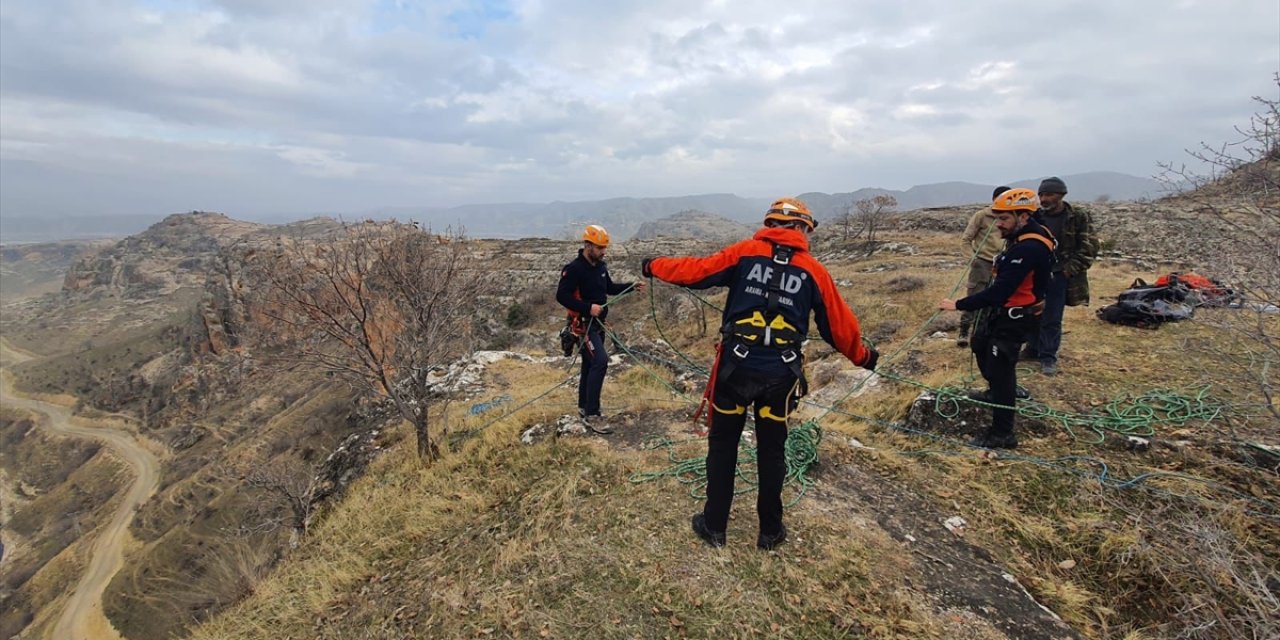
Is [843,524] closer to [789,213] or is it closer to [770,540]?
[770,540]

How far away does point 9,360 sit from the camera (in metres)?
93.0

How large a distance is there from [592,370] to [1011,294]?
14.6 feet

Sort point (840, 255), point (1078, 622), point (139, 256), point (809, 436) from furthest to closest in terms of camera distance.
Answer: point (139, 256), point (840, 255), point (809, 436), point (1078, 622)

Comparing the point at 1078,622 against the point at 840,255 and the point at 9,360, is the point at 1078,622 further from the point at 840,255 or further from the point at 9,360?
the point at 9,360

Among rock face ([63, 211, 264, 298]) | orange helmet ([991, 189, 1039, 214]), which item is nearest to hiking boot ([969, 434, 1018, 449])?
orange helmet ([991, 189, 1039, 214])

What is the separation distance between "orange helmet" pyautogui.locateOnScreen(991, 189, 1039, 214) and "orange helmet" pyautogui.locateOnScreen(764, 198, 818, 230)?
2.39 metres

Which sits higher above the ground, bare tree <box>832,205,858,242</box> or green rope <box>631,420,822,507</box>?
bare tree <box>832,205,858,242</box>

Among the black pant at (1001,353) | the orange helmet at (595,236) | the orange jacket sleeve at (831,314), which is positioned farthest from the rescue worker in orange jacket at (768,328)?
the orange helmet at (595,236)

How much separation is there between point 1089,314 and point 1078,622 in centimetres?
844

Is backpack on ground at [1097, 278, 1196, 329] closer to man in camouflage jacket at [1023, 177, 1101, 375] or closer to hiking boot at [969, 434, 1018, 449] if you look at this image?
man in camouflage jacket at [1023, 177, 1101, 375]

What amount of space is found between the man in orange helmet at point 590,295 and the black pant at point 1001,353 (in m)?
3.51

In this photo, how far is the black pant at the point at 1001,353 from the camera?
4.57m

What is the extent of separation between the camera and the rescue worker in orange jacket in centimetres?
321

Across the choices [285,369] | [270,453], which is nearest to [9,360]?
[270,453]
